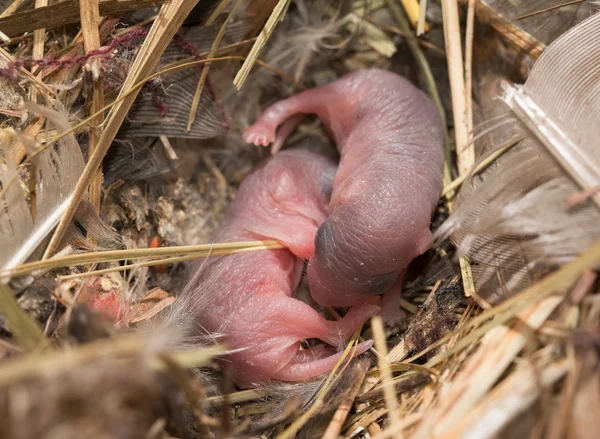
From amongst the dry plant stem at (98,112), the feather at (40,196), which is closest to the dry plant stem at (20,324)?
the feather at (40,196)

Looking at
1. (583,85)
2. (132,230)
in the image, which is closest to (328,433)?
(132,230)

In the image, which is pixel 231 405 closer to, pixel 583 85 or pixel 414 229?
pixel 414 229

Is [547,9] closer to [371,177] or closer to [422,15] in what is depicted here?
[422,15]

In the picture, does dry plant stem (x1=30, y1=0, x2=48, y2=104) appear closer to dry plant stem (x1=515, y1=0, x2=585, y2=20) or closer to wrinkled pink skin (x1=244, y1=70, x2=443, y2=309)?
wrinkled pink skin (x1=244, y1=70, x2=443, y2=309)

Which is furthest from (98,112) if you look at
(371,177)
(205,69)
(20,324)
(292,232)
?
(371,177)

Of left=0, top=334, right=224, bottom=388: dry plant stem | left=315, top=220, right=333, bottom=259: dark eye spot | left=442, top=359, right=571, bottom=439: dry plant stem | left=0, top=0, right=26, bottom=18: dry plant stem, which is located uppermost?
left=0, top=0, right=26, bottom=18: dry plant stem

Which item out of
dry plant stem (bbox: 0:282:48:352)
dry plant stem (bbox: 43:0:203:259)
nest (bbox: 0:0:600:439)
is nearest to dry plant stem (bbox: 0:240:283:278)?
nest (bbox: 0:0:600:439)

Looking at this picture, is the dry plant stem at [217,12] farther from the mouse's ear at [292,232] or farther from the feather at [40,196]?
the mouse's ear at [292,232]
